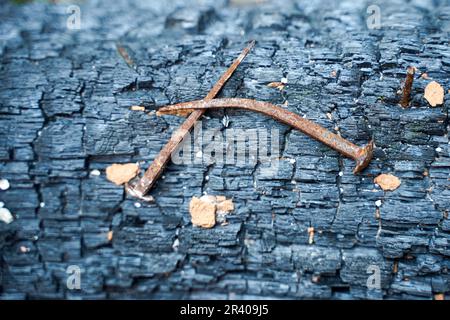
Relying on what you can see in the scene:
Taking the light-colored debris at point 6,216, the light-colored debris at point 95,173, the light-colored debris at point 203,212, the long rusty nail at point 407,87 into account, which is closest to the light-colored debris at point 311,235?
the light-colored debris at point 203,212

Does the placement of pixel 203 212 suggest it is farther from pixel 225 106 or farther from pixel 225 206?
pixel 225 106

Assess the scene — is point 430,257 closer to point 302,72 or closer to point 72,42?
point 302,72

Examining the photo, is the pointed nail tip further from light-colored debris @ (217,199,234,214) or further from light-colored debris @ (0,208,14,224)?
light-colored debris @ (0,208,14,224)

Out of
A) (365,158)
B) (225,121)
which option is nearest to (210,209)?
(225,121)

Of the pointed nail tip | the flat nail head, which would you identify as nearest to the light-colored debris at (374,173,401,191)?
the pointed nail tip

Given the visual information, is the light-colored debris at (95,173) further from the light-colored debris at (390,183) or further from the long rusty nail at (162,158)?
the light-colored debris at (390,183)
